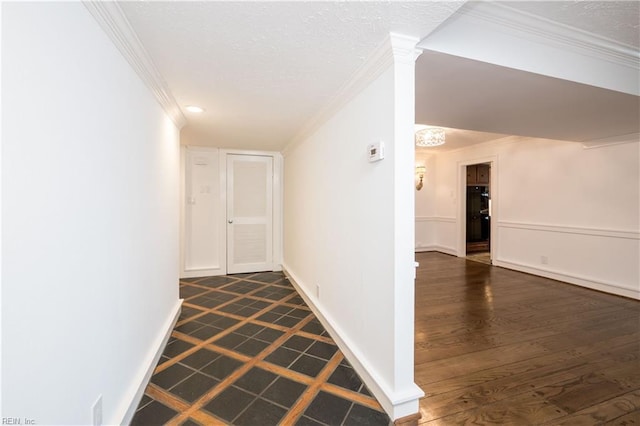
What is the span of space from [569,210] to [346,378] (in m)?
4.56

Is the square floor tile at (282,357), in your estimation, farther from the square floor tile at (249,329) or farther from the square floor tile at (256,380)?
the square floor tile at (249,329)

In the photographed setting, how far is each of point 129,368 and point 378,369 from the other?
1.48 m

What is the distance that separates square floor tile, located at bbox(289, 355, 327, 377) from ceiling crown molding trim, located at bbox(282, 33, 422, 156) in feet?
6.78

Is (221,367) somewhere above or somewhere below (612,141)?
below

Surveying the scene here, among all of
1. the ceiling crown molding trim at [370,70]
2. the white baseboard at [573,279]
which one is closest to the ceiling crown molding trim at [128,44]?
the ceiling crown molding trim at [370,70]

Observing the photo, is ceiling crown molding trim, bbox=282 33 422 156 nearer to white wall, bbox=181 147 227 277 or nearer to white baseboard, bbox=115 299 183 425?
white baseboard, bbox=115 299 183 425

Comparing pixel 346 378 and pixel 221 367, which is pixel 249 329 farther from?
pixel 346 378

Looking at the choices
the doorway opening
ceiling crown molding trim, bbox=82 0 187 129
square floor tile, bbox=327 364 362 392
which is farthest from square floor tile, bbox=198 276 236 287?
the doorway opening

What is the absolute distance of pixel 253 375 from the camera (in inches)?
75.3

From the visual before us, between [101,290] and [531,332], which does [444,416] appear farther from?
[101,290]

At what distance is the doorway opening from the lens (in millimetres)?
6574

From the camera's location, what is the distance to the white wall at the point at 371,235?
1479 mm

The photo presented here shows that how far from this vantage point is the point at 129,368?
1538mm

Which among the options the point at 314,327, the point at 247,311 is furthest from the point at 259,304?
the point at 314,327
